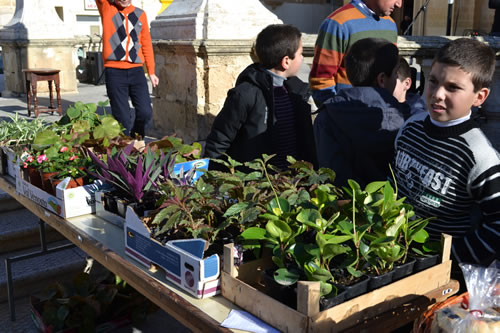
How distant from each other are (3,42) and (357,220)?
34.3 ft

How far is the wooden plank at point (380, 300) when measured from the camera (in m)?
1.30

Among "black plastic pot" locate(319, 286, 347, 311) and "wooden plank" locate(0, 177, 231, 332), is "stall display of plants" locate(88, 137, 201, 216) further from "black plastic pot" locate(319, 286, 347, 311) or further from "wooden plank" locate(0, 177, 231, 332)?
"black plastic pot" locate(319, 286, 347, 311)

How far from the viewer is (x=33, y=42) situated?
1037 centimetres

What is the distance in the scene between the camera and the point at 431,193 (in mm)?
1835

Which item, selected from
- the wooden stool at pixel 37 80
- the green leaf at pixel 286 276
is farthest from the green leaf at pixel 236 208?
the wooden stool at pixel 37 80

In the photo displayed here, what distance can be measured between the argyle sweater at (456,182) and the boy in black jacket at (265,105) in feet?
3.37

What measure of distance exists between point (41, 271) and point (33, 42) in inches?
309

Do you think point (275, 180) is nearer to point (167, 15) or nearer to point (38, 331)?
point (38, 331)

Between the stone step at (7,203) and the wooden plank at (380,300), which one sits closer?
the wooden plank at (380,300)

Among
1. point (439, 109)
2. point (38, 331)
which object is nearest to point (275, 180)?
point (439, 109)

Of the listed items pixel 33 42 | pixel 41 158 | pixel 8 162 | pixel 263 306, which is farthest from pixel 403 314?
pixel 33 42

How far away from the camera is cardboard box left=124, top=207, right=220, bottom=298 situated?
5.03 ft

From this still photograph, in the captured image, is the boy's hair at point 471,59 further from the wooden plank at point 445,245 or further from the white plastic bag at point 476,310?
the white plastic bag at point 476,310

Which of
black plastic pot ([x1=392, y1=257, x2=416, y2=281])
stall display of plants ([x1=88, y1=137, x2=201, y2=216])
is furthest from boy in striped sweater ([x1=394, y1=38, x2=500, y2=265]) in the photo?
stall display of plants ([x1=88, y1=137, x2=201, y2=216])
